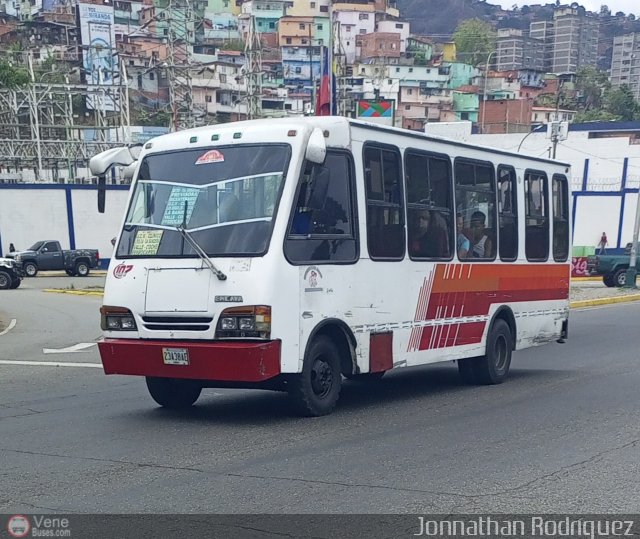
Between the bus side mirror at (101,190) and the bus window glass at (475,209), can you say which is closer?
the bus side mirror at (101,190)

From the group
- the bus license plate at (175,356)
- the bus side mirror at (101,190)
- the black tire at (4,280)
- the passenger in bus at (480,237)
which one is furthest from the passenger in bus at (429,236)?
the black tire at (4,280)

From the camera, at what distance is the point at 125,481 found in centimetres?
701

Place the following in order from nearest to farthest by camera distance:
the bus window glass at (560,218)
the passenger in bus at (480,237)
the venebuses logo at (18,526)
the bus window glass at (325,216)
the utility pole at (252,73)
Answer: the venebuses logo at (18,526)
the bus window glass at (325,216)
the passenger in bus at (480,237)
the bus window glass at (560,218)
the utility pole at (252,73)

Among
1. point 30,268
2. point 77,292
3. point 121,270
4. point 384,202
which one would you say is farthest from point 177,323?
point 30,268

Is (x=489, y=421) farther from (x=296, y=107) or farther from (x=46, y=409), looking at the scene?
(x=296, y=107)

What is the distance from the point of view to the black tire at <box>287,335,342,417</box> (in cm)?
920

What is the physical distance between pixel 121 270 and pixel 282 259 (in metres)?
1.81

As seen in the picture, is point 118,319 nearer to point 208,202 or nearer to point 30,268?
point 208,202

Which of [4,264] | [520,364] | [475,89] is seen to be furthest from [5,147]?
[475,89]

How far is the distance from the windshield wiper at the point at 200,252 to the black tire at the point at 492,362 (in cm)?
505

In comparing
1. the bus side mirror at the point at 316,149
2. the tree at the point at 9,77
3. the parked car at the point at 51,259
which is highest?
the tree at the point at 9,77

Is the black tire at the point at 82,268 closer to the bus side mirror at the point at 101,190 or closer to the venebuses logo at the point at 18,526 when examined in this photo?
the bus side mirror at the point at 101,190

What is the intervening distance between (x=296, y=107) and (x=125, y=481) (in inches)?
4384

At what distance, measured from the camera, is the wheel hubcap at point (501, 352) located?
43.0ft
